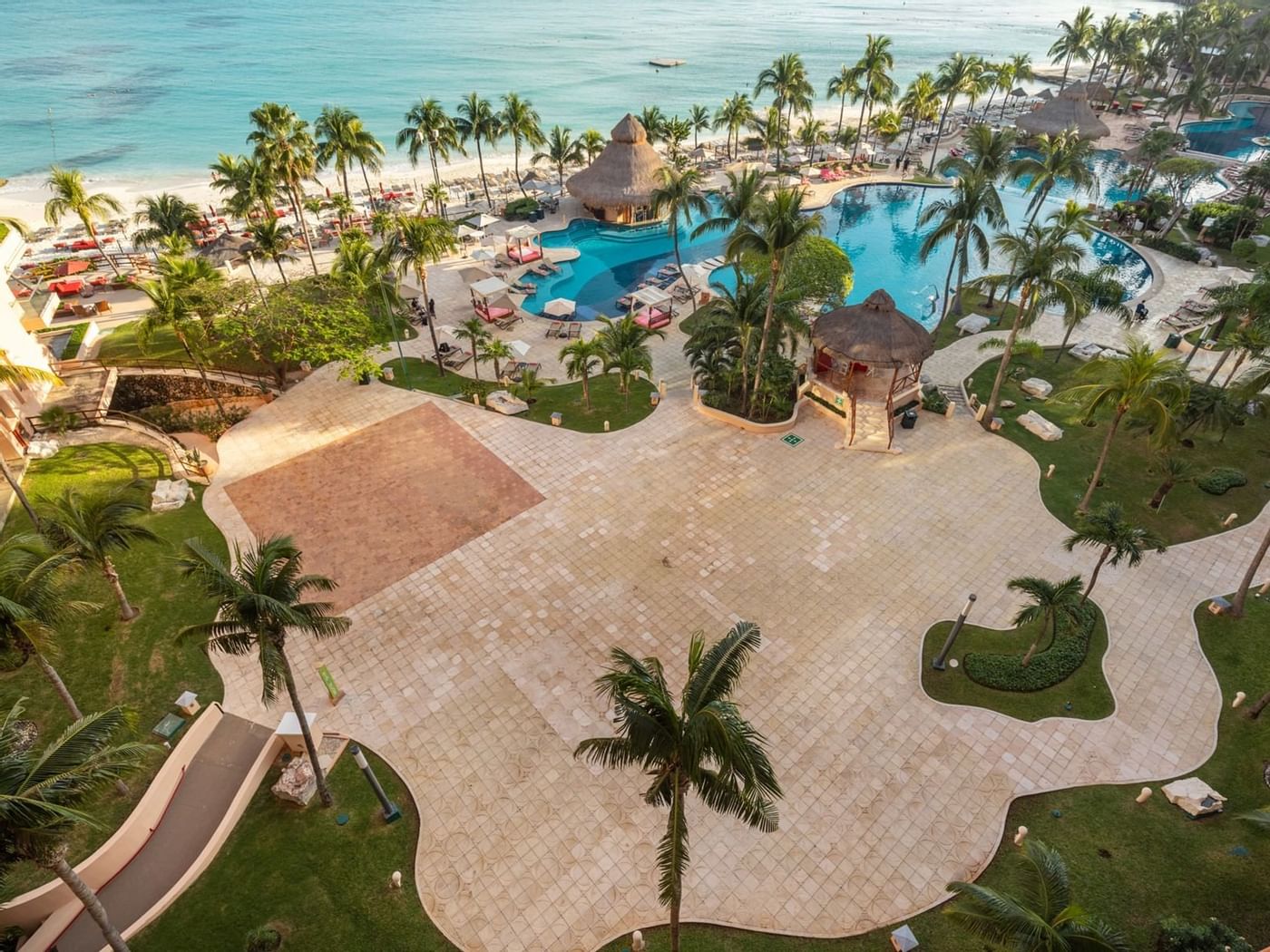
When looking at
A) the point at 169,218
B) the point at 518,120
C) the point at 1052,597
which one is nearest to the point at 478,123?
the point at 518,120

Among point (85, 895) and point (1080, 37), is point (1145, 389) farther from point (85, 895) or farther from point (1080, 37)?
point (1080, 37)

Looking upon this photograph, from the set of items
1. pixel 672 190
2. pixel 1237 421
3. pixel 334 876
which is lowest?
pixel 334 876

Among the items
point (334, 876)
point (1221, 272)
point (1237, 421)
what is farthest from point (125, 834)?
point (1221, 272)

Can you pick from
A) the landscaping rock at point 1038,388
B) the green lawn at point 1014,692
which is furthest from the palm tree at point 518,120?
the green lawn at point 1014,692

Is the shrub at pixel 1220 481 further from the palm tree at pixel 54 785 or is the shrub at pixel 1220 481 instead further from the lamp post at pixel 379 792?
the palm tree at pixel 54 785

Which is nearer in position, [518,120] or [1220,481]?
[1220,481]

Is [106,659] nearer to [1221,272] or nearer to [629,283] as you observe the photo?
[629,283]

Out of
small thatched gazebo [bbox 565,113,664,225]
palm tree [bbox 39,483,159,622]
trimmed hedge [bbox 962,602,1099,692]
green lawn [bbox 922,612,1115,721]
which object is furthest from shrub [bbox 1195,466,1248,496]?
small thatched gazebo [bbox 565,113,664,225]
